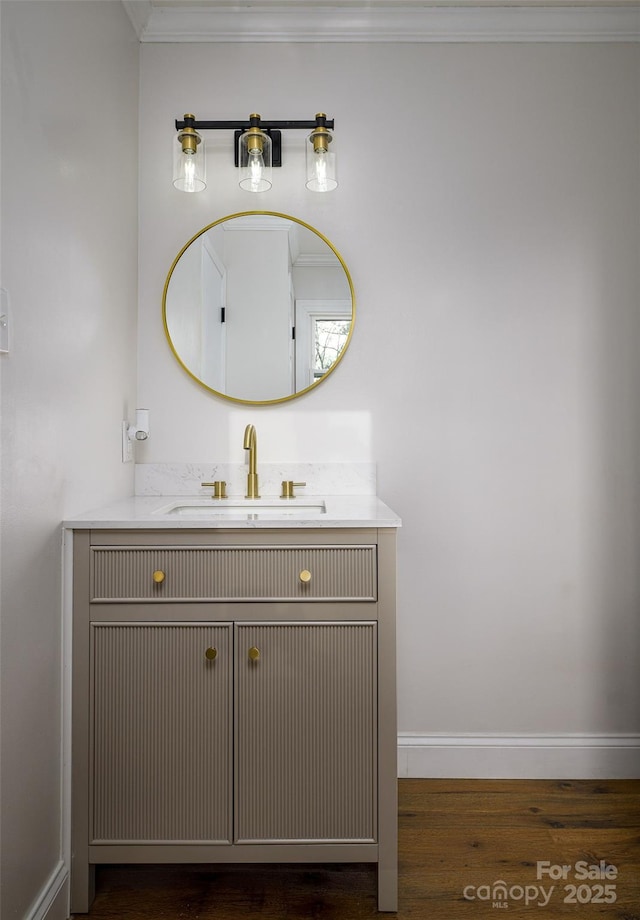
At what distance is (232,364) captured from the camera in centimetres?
213

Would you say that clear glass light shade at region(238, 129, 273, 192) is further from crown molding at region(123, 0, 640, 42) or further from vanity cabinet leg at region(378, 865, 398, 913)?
vanity cabinet leg at region(378, 865, 398, 913)

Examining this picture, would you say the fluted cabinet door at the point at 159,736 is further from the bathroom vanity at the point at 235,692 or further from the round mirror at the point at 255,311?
the round mirror at the point at 255,311

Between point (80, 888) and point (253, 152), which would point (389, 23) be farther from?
point (80, 888)

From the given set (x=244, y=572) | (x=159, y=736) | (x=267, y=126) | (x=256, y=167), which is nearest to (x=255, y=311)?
(x=256, y=167)

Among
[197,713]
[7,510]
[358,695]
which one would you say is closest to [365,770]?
[358,695]

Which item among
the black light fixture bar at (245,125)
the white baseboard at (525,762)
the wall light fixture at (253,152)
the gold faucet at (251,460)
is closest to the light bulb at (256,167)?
the wall light fixture at (253,152)

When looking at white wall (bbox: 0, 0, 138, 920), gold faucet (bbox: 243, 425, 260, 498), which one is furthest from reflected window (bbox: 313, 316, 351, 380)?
white wall (bbox: 0, 0, 138, 920)

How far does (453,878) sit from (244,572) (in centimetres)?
96

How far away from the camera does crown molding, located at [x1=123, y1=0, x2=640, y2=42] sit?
2.07m

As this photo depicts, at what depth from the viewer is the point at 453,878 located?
1.57 m

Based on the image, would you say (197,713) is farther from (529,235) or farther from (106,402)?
(529,235)

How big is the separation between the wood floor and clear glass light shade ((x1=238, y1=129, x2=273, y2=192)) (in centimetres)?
205

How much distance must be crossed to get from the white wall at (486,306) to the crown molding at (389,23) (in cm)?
4

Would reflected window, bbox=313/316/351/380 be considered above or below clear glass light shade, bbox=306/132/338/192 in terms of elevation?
below
